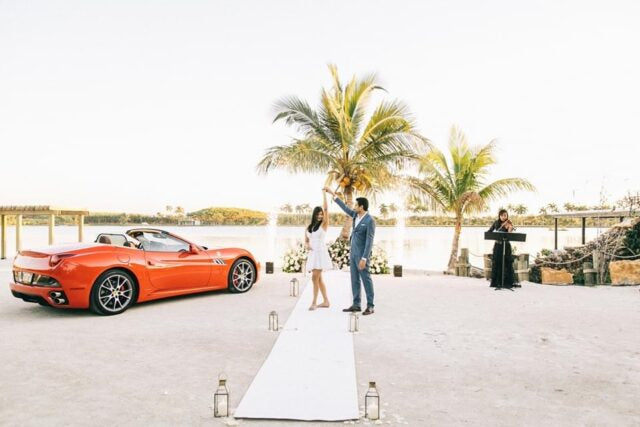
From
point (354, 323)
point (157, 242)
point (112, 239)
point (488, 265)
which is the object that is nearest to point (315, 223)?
point (354, 323)

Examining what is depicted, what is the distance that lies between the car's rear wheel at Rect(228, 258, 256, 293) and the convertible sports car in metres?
0.15

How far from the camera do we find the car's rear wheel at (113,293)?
22.3 ft

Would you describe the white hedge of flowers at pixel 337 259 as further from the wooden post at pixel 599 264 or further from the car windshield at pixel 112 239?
the car windshield at pixel 112 239

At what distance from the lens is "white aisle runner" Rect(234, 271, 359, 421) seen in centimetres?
348

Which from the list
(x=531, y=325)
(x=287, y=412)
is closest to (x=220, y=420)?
(x=287, y=412)

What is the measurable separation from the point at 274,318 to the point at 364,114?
1047 centimetres

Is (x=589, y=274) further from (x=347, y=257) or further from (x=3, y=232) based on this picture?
(x=3, y=232)

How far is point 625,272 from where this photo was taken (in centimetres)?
1091

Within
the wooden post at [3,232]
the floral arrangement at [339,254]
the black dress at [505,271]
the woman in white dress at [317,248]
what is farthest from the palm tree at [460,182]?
the wooden post at [3,232]

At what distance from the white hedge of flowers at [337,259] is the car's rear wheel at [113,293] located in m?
6.06

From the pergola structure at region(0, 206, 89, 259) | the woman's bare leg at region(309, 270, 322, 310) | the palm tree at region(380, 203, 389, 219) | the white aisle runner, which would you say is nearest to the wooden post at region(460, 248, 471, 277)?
the palm tree at region(380, 203, 389, 219)

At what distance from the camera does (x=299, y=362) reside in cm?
466

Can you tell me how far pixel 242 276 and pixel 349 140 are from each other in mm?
6863

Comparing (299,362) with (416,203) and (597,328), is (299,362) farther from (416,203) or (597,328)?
(416,203)
